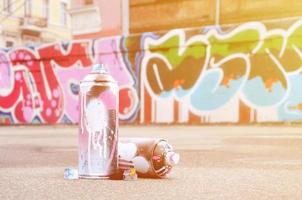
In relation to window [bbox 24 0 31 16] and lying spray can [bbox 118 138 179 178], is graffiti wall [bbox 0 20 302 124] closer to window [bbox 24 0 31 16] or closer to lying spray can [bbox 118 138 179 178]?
lying spray can [bbox 118 138 179 178]

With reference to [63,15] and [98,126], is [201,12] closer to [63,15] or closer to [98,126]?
[98,126]

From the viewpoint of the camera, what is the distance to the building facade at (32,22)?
3459cm

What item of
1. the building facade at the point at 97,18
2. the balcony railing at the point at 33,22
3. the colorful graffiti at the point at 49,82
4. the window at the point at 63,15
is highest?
the window at the point at 63,15

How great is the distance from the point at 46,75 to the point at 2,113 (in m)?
2.05

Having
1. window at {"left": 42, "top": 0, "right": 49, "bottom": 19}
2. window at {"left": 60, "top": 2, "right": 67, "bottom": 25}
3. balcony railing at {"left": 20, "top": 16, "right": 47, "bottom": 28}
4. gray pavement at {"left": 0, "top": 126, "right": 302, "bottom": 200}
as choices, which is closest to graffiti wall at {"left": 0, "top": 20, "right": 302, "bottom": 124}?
gray pavement at {"left": 0, "top": 126, "right": 302, "bottom": 200}

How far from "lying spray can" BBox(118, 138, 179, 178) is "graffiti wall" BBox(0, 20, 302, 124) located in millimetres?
9249

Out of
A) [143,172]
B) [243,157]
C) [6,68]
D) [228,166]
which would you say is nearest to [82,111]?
[143,172]

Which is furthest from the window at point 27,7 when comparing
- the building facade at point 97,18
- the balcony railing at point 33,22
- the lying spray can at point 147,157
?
the lying spray can at point 147,157

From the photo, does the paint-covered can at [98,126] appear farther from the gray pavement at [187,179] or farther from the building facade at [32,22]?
the building facade at [32,22]

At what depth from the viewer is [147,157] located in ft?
11.7

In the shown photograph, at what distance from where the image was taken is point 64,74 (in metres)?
16.2

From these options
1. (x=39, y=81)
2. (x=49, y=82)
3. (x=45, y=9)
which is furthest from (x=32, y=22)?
(x=49, y=82)

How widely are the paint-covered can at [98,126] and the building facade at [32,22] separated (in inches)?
1248

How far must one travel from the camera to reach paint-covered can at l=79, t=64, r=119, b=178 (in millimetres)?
3420
